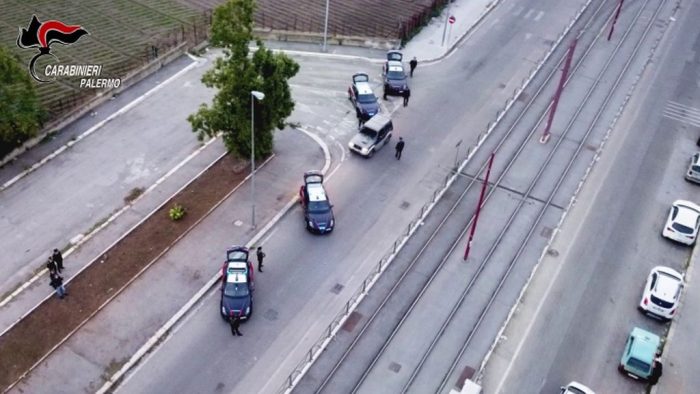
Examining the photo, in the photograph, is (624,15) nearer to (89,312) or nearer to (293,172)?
(293,172)

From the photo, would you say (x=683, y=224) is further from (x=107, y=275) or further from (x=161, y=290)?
(x=107, y=275)

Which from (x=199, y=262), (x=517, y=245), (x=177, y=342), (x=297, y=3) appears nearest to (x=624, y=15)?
(x=297, y=3)

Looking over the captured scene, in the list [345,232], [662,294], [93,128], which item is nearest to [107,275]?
[345,232]

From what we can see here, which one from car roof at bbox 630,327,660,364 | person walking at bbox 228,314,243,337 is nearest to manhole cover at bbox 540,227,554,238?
car roof at bbox 630,327,660,364

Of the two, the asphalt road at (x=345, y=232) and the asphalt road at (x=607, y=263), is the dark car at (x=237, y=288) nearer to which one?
the asphalt road at (x=345, y=232)

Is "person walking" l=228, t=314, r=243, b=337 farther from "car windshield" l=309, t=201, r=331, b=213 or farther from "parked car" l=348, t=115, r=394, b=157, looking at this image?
"parked car" l=348, t=115, r=394, b=157

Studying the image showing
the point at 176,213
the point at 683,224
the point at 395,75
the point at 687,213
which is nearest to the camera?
the point at 176,213
